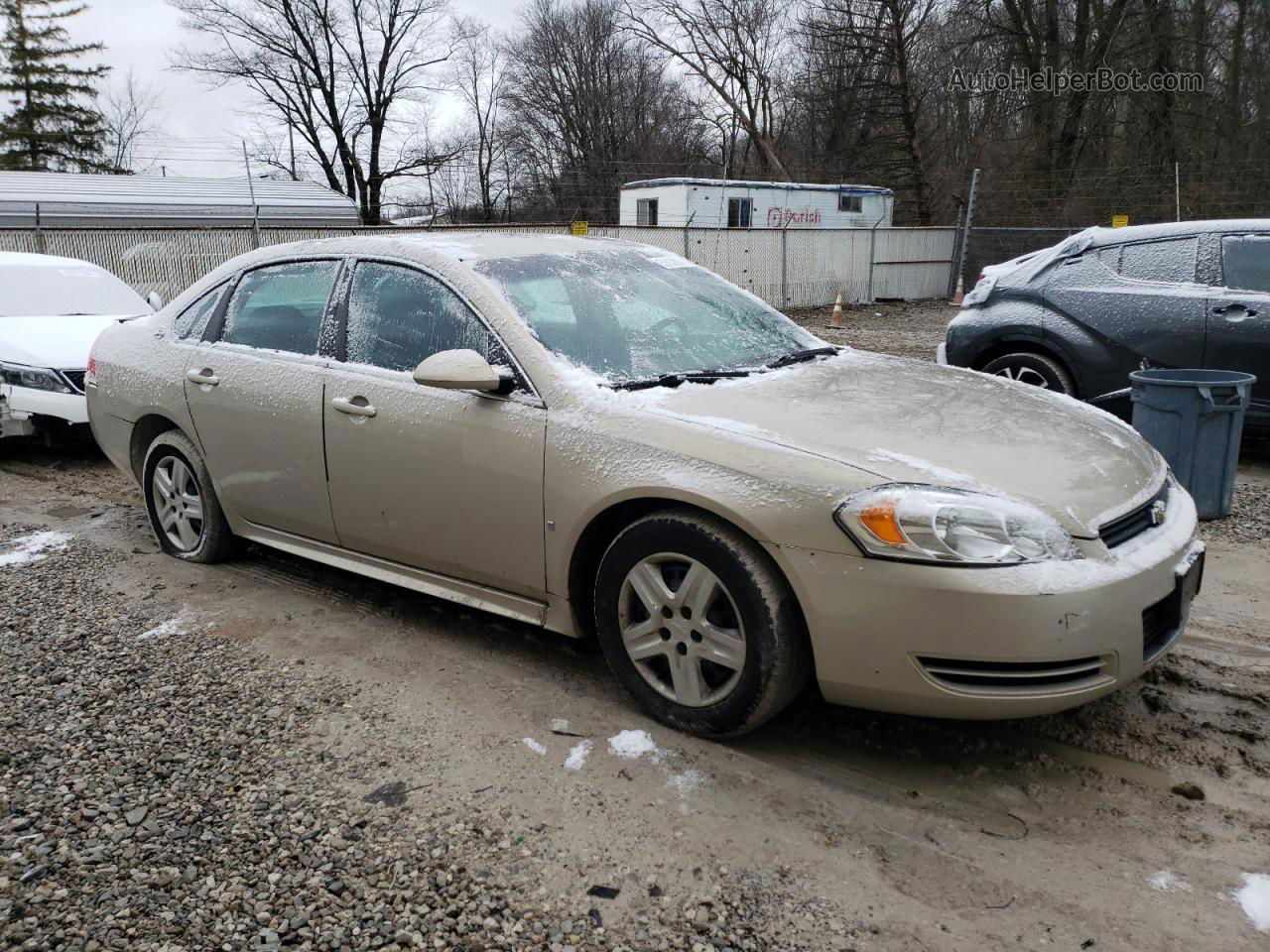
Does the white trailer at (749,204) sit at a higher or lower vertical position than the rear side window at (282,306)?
higher

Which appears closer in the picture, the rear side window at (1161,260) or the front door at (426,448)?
the front door at (426,448)

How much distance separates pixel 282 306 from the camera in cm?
439

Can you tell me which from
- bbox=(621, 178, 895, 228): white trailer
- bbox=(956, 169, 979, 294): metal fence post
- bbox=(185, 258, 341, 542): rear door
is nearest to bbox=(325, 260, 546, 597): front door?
bbox=(185, 258, 341, 542): rear door

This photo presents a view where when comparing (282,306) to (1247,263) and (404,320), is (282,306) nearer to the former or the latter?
(404,320)

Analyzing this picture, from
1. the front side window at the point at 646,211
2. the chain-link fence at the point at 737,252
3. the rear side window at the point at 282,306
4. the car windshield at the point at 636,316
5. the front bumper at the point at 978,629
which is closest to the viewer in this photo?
the front bumper at the point at 978,629

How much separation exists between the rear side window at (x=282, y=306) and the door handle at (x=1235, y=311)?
540 centimetres

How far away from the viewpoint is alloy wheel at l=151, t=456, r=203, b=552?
4.86 m

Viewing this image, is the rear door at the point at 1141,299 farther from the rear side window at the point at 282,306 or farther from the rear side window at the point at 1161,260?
the rear side window at the point at 282,306

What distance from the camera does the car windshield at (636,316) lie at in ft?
11.7

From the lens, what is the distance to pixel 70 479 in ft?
22.9


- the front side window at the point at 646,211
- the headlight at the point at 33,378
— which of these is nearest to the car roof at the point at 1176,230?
the headlight at the point at 33,378

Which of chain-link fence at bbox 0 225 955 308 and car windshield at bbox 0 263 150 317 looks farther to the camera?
chain-link fence at bbox 0 225 955 308

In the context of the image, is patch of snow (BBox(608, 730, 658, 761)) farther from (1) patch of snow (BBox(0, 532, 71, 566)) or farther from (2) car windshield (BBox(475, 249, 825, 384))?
(1) patch of snow (BBox(0, 532, 71, 566))

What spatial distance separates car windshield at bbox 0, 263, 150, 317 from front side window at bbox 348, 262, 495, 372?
553 centimetres
